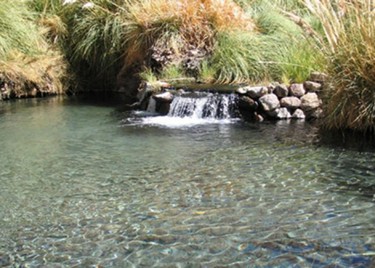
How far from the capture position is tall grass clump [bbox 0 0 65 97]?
9.06 meters

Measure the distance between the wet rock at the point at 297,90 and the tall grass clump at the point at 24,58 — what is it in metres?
4.64

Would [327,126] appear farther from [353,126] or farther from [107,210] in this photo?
[107,210]

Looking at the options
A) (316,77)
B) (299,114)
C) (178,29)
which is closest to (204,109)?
(299,114)

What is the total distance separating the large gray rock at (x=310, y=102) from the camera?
6809 millimetres

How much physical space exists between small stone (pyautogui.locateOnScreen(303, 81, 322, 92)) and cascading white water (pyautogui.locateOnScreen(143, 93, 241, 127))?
3.12 feet

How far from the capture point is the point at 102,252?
296 cm

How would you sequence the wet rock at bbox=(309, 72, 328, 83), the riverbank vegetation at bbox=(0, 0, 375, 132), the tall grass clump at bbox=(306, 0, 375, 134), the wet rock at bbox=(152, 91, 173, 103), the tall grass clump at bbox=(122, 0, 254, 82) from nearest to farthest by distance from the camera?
the tall grass clump at bbox=(306, 0, 375, 134) < the wet rock at bbox=(309, 72, 328, 83) < the wet rock at bbox=(152, 91, 173, 103) < the riverbank vegetation at bbox=(0, 0, 375, 132) < the tall grass clump at bbox=(122, 0, 254, 82)

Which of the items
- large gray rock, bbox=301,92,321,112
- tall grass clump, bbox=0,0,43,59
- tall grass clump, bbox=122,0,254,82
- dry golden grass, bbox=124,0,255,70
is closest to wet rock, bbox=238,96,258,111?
large gray rock, bbox=301,92,321,112

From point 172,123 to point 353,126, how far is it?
226 centimetres

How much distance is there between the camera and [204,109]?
279 inches

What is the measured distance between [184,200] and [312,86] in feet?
12.1

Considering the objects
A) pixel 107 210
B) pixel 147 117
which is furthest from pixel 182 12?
pixel 107 210

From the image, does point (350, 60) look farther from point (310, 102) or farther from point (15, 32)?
point (15, 32)

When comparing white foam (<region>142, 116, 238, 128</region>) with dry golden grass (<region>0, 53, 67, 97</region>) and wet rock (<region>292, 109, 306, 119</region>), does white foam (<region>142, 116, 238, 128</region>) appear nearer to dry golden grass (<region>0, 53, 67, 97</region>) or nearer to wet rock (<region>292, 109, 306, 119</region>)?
wet rock (<region>292, 109, 306, 119</region>)
